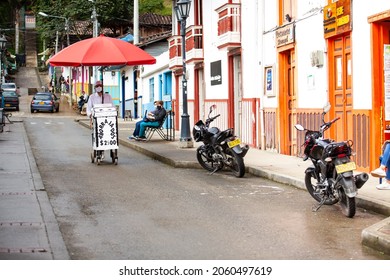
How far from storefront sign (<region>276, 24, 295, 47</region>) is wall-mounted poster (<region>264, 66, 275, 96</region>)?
903 millimetres

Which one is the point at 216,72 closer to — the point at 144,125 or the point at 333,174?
the point at 144,125

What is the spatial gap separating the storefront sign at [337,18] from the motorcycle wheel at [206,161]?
3.24 m

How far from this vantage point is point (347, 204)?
9.84 m

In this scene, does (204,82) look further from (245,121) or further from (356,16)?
(356,16)

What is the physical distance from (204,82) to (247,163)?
11002 mm

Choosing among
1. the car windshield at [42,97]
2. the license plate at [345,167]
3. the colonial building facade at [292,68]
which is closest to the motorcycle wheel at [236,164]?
the colonial building facade at [292,68]

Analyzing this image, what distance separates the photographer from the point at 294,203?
11.2 metres

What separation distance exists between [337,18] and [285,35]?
3.29 metres

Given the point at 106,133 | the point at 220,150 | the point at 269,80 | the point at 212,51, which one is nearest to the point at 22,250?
the point at 220,150

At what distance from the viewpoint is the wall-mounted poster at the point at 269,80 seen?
19.4m

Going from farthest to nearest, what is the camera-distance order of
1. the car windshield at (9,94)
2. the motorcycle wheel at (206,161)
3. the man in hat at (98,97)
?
the car windshield at (9,94) → the man in hat at (98,97) → the motorcycle wheel at (206,161)

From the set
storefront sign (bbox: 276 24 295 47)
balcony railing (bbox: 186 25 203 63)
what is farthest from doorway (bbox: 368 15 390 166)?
balcony railing (bbox: 186 25 203 63)

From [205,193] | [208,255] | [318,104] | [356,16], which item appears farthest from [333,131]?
[208,255]

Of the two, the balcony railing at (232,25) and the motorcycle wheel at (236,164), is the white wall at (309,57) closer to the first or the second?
the motorcycle wheel at (236,164)
